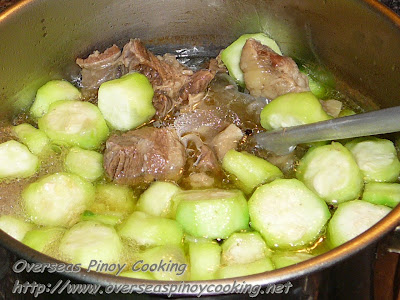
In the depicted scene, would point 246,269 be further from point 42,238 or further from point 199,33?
point 199,33

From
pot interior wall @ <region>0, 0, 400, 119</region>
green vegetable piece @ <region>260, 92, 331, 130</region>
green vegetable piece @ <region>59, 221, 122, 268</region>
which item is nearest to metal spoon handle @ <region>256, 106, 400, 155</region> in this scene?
green vegetable piece @ <region>260, 92, 331, 130</region>

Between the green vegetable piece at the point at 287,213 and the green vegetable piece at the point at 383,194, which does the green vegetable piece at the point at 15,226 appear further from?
the green vegetable piece at the point at 383,194

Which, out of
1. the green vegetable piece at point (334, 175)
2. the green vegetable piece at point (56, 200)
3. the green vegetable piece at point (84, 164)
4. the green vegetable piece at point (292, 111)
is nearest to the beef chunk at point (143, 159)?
the green vegetable piece at point (84, 164)

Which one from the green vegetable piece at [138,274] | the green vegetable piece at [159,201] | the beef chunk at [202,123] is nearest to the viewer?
the green vegetable piece at [138,274]

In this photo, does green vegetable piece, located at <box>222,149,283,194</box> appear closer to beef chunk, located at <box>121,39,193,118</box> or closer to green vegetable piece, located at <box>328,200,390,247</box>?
green vegetable piece, located at <box>328,200,390,247</box>

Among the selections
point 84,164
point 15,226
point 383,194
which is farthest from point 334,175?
point 15,226

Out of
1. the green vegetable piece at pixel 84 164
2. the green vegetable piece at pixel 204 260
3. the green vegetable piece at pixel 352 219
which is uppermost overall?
the green vegetable piece at pixel 84 164

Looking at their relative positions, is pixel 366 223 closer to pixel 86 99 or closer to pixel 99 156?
pixel 99 156
